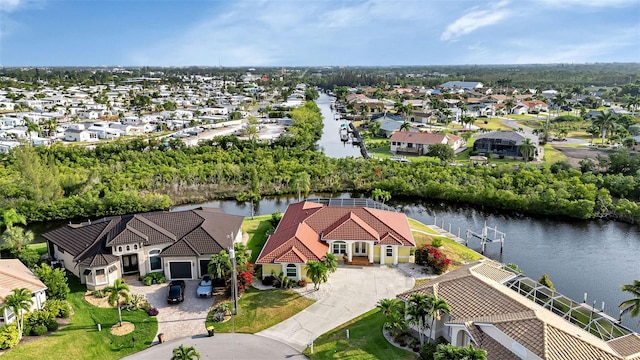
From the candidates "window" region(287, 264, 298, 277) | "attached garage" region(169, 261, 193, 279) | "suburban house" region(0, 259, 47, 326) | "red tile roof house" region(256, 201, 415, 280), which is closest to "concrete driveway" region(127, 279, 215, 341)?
"attached garage" region(169, 261, 193, 279)

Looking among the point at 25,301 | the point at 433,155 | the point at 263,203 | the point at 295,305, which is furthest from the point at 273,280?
the point at 433,155

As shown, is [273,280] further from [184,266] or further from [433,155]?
[433,155]

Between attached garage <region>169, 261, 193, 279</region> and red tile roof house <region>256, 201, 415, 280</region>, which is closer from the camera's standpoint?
red tile roof house <region>256, 201, 415, 280</region>

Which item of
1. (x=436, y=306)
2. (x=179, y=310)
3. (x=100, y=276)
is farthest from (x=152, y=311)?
(x=436, y=306)

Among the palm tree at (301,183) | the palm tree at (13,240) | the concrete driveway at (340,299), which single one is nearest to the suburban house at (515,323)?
the concrete driveway at (340,299)

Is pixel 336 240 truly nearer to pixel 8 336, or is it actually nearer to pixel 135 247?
pixel 135 247

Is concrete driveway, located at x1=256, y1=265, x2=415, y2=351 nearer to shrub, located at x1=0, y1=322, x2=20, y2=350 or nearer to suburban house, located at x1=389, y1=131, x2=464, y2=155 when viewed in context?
shrub, located at x1=0, y1=322, x2=20, y2=350

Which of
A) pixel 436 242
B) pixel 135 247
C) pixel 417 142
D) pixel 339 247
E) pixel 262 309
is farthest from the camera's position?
pixel 417 142
